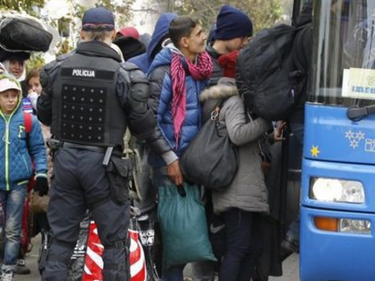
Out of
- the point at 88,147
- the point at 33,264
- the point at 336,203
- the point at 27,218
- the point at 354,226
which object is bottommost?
the point at 33,264

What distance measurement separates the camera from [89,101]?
575 cm

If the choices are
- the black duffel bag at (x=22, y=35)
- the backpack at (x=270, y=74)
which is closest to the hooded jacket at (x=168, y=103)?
the backpack at (x=270, y=74)

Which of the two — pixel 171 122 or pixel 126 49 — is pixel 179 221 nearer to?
pixel 171 122

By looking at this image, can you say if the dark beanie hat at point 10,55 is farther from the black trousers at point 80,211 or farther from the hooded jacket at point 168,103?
the black trousers at point 80,211

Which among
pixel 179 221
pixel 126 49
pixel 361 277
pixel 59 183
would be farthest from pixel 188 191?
pixel 126 49

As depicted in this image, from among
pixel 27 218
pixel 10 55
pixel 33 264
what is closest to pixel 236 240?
pixel 27 218

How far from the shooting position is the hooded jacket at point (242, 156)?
6.29 m

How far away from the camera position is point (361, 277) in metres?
5.52

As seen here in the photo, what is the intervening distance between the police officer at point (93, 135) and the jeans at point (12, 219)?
1.34m

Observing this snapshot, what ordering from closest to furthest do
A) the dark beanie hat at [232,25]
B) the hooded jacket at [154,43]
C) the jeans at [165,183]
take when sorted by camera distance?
the jeans at [165,183], the dark beanie hat at [232,25], the hooded jacket at [154,43]

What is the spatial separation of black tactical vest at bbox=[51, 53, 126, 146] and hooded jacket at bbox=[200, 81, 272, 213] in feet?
2.96

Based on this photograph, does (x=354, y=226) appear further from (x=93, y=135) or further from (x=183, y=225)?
(x=93, y=135)

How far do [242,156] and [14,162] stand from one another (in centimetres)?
187

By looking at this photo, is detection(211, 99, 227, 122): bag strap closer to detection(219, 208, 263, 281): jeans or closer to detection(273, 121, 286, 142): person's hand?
detection(273, 121, 286, 142): person's hand
